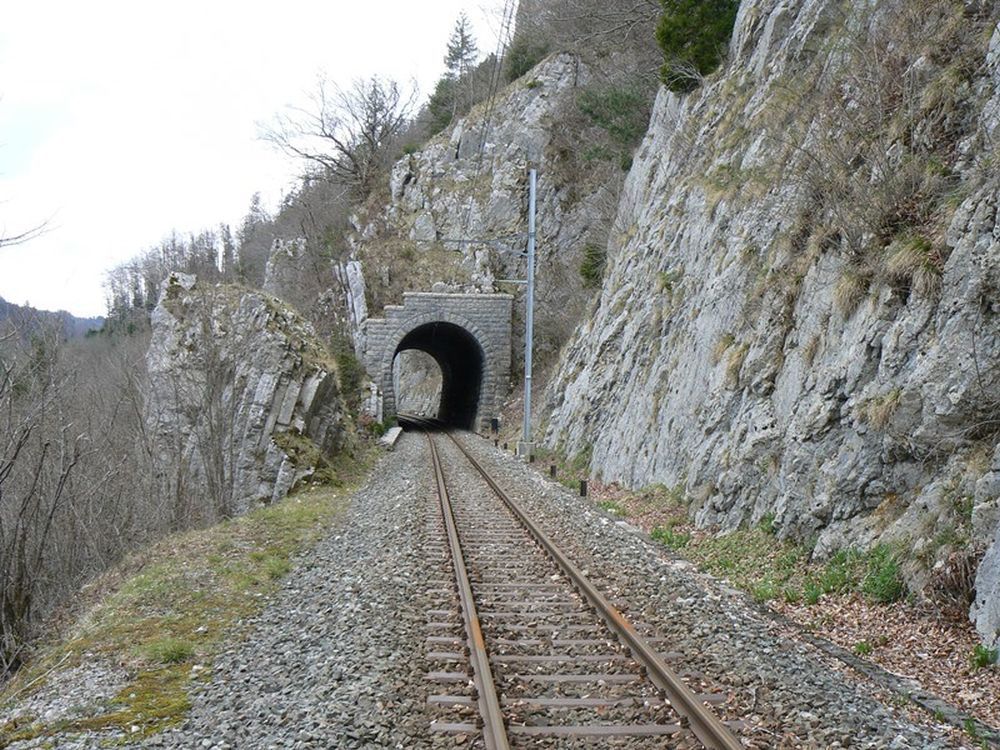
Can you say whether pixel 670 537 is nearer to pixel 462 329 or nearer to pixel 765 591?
pixel 765 591

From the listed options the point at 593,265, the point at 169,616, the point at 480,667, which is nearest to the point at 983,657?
the point at 480,667

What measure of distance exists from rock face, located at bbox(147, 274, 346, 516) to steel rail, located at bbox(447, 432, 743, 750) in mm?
9150

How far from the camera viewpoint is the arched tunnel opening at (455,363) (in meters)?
33.8

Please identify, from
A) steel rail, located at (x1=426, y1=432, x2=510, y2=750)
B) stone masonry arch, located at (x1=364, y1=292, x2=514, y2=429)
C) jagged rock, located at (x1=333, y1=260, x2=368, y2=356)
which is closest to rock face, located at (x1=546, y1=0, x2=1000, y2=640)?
steel rail, located at (x1=426, y1=432, x2=510, y2=750)

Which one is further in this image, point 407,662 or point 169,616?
point 169,616

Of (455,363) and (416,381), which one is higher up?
(455,363)

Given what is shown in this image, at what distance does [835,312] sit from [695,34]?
13929 mm

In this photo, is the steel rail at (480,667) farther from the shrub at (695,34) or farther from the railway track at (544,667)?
the shrub at (695,34)

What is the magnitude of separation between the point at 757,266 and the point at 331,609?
8.39 meters

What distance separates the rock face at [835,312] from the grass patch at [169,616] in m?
5.61

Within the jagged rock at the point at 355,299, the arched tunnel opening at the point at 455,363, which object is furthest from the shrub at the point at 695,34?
the jagged rock at the point at 355,299

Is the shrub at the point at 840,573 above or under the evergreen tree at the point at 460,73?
A: under

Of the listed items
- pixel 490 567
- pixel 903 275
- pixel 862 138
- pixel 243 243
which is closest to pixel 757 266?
pixel 862 138

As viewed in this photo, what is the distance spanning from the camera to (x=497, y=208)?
3716cm
